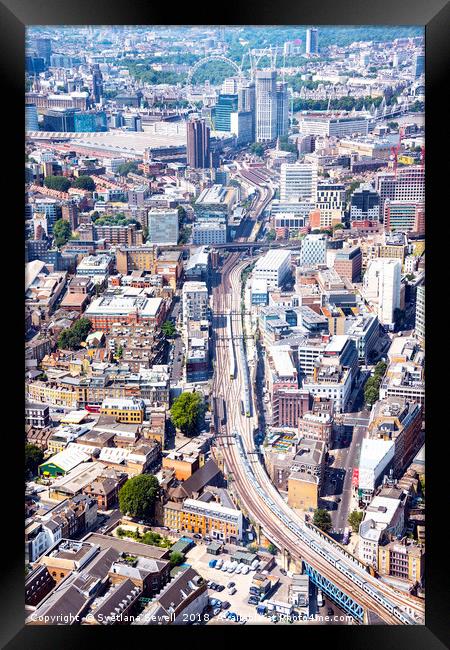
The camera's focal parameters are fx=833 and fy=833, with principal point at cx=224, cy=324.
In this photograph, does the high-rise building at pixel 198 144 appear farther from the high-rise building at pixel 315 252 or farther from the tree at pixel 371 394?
the tree at pixel 371 394

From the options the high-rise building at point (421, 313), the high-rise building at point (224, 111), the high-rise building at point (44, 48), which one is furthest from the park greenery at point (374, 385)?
the high-rise building at point (44, 48)

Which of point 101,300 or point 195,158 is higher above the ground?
point 195,158

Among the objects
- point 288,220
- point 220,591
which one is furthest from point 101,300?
point 220,591

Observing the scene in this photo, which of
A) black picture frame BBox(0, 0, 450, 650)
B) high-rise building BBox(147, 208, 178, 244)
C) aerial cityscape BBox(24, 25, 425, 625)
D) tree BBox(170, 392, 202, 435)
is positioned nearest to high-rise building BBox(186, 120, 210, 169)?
aerial cityscape BBox(24, 25, 425, 625)

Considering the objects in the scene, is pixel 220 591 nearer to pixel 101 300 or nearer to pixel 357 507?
pixel 357 507

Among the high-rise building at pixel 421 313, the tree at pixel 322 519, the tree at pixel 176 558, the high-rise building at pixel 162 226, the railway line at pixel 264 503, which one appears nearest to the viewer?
the high-rise building at pixel 421 313

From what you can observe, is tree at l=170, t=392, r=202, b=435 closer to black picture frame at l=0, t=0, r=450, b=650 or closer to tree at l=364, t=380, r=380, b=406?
tree at l=364, t=380, r=380, b=406

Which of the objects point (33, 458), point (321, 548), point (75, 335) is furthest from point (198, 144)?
point (321, 548)
